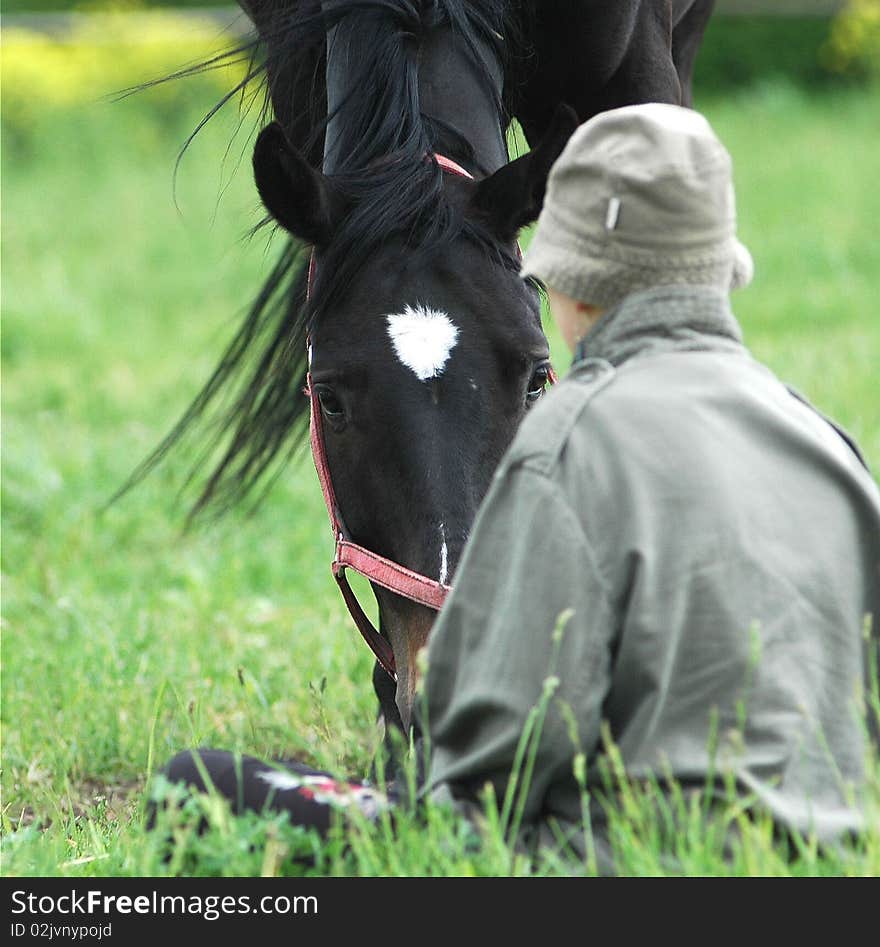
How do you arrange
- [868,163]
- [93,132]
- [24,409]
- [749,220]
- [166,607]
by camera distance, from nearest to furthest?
1. [166,607]
2. [24,409]
3. [749,220]
4. [868,163]
5. [93,132]

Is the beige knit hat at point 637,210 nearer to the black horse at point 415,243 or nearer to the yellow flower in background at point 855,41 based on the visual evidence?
the black horse at point 415,243

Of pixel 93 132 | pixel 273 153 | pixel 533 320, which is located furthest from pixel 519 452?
pixel 93 132

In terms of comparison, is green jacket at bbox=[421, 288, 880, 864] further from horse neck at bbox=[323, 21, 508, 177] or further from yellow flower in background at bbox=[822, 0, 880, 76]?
yellow flower in background at bbox=[822, 0, 880, 76]

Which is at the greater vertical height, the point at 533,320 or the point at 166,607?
the point at 533,320

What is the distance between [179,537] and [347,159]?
Answer: 2912 millimetres

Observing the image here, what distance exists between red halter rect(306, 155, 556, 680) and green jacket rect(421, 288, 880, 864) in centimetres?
53

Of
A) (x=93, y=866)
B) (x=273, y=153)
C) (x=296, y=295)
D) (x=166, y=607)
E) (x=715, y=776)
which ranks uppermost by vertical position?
(x=273, y=153)

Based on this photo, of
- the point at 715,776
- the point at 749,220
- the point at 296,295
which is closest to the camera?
the point at 715,776

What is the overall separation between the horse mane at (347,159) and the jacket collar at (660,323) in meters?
0.83

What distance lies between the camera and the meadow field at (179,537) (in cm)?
215

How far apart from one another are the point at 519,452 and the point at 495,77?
68.1 inches

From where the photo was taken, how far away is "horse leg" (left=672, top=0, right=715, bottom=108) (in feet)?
17.3

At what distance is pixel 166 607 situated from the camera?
16.3 feet

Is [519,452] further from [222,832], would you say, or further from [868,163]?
[868,163]
